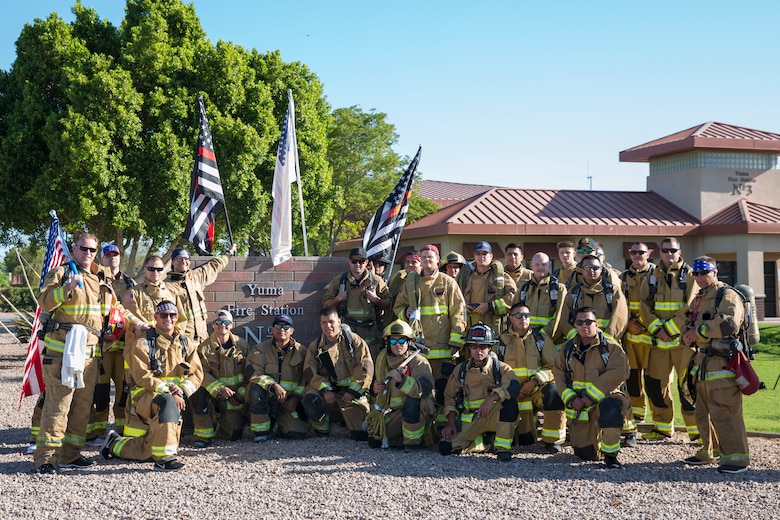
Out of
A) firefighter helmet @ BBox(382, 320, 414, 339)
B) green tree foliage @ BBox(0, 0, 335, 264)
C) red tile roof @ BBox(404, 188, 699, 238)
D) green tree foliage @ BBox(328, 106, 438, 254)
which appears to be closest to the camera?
firefighter helmet @ BBox(382, 320, 414, 339)

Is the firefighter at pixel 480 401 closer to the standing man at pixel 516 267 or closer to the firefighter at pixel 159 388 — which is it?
the standing man at pixel 516 267

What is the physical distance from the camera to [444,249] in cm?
2550

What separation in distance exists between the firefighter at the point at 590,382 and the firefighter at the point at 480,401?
1.79ft

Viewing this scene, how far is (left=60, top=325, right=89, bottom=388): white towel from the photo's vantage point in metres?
7.13

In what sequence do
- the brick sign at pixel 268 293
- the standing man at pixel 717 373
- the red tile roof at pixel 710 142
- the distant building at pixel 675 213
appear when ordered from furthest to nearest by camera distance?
the red tile roof at pixel 710 142 → the distant building at pixel 675 213 → the brick sign at pixel 268 293 → the standing man at pixel 717 373

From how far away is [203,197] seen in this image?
10.0 m

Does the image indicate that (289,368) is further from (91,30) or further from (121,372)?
(91,30)

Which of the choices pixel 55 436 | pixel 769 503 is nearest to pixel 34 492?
pixel 55 436

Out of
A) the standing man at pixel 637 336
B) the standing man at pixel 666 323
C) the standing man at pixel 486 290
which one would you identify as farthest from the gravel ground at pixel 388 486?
the standing man at pixel 486 290

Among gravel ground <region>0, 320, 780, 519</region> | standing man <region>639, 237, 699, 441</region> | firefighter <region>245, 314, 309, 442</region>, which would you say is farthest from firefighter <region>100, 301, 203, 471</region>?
standing man <region>639, 237, 699, 441</region>

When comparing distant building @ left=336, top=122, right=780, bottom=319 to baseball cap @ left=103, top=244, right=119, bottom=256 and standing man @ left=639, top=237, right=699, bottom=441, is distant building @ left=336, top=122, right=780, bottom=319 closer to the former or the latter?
standing man @ left=639, top=237, right=699, bottom=441

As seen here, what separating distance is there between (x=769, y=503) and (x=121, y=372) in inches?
253

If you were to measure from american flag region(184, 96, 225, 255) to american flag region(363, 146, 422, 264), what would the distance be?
205cm

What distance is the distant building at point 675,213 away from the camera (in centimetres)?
2553
